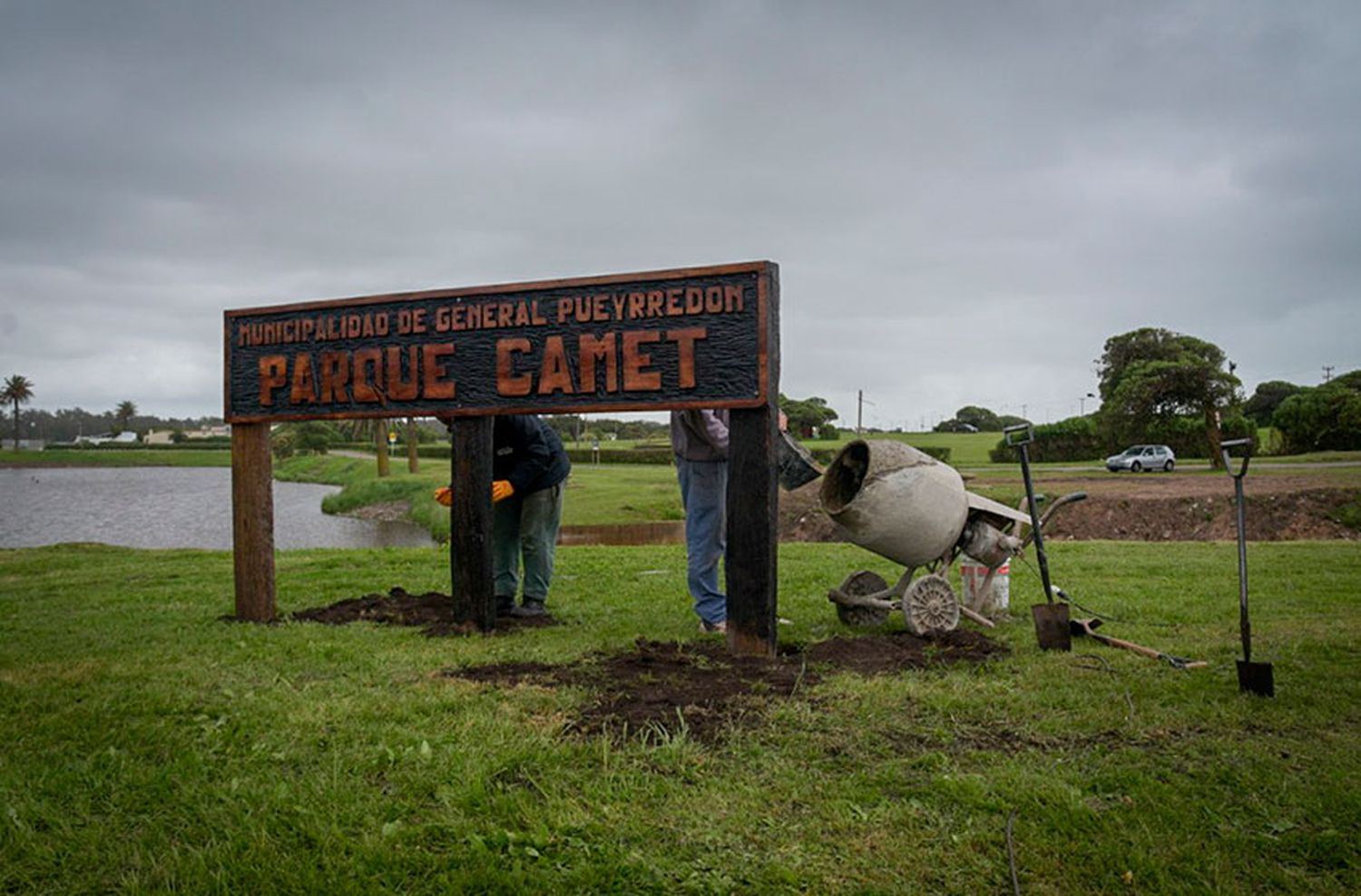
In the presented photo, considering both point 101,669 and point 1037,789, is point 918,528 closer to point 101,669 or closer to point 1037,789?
point 1037,789

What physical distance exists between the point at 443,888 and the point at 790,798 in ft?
4.57

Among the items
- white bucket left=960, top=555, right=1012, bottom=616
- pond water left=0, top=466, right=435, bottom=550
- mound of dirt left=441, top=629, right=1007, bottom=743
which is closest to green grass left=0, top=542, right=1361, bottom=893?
mound of dirt left=441, top=629, right=1007, bottom=743

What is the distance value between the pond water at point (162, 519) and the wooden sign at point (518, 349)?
13.7 meters

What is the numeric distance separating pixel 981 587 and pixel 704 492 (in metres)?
2.46

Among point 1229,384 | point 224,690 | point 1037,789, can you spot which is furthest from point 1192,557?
point 1229,384

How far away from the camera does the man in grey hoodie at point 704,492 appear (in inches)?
281

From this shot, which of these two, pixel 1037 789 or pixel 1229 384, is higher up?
pixel 1229 384

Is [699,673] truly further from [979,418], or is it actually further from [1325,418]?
[979,418]

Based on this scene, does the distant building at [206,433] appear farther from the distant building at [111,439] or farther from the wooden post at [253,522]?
→ the wooden post at [253,522]

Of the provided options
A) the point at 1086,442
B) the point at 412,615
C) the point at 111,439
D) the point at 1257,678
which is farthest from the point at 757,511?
the point at 111,439

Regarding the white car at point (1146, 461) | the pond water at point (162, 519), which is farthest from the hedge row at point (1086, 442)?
the pond water at point (162, 519)

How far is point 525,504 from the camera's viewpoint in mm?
8219

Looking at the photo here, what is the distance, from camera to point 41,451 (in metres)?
83.2

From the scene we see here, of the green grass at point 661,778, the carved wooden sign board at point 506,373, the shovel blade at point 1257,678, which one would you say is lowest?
the green grass at point 661,778
